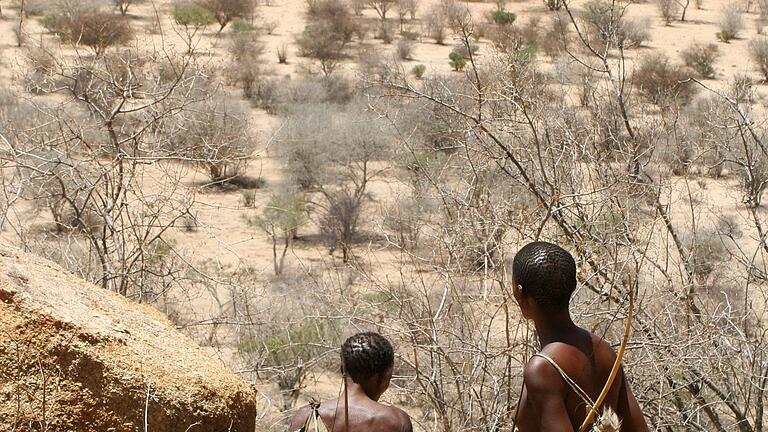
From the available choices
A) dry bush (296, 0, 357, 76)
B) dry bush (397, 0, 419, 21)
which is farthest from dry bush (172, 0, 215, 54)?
dry bush (397, 0, 419, 21)

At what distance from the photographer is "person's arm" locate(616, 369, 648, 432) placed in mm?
2715

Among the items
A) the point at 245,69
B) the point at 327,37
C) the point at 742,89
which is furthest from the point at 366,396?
the point at 327,37

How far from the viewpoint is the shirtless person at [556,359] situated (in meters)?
2.49

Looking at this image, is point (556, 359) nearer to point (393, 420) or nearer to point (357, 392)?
point (393, 420)

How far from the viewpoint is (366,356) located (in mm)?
2893

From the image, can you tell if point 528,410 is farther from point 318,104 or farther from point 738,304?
point 318,104

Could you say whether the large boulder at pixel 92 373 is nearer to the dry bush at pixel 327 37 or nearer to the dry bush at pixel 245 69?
the dry bush at pixel 245 69

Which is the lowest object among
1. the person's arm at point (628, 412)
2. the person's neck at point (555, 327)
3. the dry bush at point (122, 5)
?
the dry bush at point (122, 5)

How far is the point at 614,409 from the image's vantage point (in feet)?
8.71

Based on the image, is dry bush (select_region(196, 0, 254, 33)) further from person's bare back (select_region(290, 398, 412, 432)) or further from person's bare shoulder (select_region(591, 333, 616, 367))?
person's bare shoulder (select_region(591, 333, 616, 367))

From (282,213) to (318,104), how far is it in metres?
6.26

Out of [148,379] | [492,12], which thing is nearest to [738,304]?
[148,379]

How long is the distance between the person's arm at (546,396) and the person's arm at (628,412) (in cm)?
29

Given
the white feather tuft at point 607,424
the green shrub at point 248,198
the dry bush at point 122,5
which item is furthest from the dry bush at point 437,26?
the white feather tuft at point 607,424
